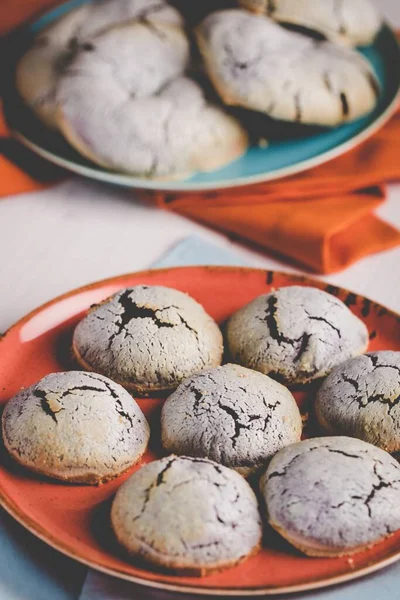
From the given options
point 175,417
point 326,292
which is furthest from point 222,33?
point 175,417

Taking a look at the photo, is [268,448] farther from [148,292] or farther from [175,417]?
[148,292]

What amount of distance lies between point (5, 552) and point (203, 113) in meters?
0.72

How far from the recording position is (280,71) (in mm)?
1203

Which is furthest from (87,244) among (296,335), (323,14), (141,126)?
(323,14)

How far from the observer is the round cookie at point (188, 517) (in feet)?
2.05

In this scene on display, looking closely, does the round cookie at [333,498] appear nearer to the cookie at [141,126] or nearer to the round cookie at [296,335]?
the round cookie at [296,335]

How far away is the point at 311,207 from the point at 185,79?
28cm

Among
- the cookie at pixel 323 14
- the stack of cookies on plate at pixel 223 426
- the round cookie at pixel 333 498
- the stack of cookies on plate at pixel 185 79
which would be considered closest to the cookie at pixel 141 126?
the stack of cookies on plate at pixel 185 79

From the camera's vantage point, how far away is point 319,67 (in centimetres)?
123

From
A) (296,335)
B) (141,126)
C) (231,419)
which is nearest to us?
(231,419)

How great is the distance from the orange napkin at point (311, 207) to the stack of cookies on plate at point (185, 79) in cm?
6

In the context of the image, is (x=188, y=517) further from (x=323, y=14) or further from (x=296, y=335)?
(x=323, y=14)

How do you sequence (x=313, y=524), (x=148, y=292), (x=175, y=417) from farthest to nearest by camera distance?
(x=148, y=292)
(x=175, y=417)
(x=313, y=524)

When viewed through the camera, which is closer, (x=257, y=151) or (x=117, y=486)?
(x=117, y=486)
